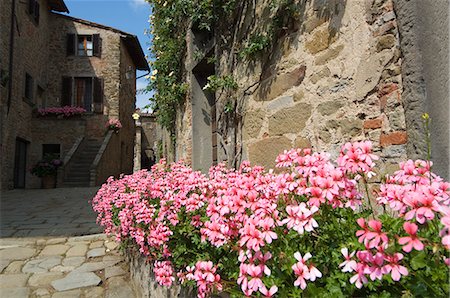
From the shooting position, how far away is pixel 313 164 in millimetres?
1240

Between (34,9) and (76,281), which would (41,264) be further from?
(34,9)

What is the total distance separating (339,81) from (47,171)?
12513 mm

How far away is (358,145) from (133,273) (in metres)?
2.70

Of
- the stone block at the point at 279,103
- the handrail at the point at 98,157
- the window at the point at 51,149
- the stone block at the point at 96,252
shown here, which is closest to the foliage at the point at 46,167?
the handrail at the point at 98,157

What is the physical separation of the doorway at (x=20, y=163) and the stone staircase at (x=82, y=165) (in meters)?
1.68

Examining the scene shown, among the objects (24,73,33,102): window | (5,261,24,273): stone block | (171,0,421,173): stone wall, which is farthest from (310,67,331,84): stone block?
(24,73,33,102): window

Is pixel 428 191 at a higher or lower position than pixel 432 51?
lower

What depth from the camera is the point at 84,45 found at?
1623cm

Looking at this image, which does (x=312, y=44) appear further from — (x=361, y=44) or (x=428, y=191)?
(x=428, y=191)

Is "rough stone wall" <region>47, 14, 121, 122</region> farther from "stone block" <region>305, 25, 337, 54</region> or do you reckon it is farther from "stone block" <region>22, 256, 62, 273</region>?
"stone block" <region>305, 25, 337, 54</region>

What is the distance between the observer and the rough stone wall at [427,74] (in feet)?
5.42

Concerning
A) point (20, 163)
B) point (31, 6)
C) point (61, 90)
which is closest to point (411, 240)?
point (20, 163)

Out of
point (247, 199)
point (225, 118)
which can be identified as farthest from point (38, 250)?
point (247, 199)

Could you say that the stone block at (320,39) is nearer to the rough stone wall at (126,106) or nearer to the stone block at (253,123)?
the stone block at (253,123)
